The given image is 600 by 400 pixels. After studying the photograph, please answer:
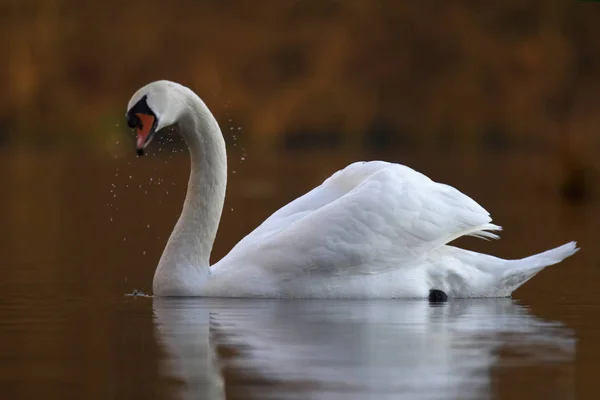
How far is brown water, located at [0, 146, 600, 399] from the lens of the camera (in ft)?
17.5

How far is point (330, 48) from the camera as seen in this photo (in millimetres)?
37438

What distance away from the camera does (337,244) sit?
25.8 ft

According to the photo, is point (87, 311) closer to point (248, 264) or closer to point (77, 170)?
point (248, 264)

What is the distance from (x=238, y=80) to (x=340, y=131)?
270cm

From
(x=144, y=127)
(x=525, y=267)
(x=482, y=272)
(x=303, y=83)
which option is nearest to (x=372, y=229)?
(x=482, y=272)

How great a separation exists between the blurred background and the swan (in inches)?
495

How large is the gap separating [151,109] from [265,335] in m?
1.71

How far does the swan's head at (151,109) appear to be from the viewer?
7.80 meters

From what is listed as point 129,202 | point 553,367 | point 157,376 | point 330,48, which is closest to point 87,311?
point 157,376

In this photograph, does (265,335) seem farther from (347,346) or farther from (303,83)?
(303,83)

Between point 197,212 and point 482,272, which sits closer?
point 482,272

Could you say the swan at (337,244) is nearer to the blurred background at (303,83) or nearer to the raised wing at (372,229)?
the raised wing at (372,229)

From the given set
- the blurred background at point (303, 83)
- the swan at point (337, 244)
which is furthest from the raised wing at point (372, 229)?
the blurred background at point (303, 83)

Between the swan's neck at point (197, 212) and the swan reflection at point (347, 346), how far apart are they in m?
0.16
